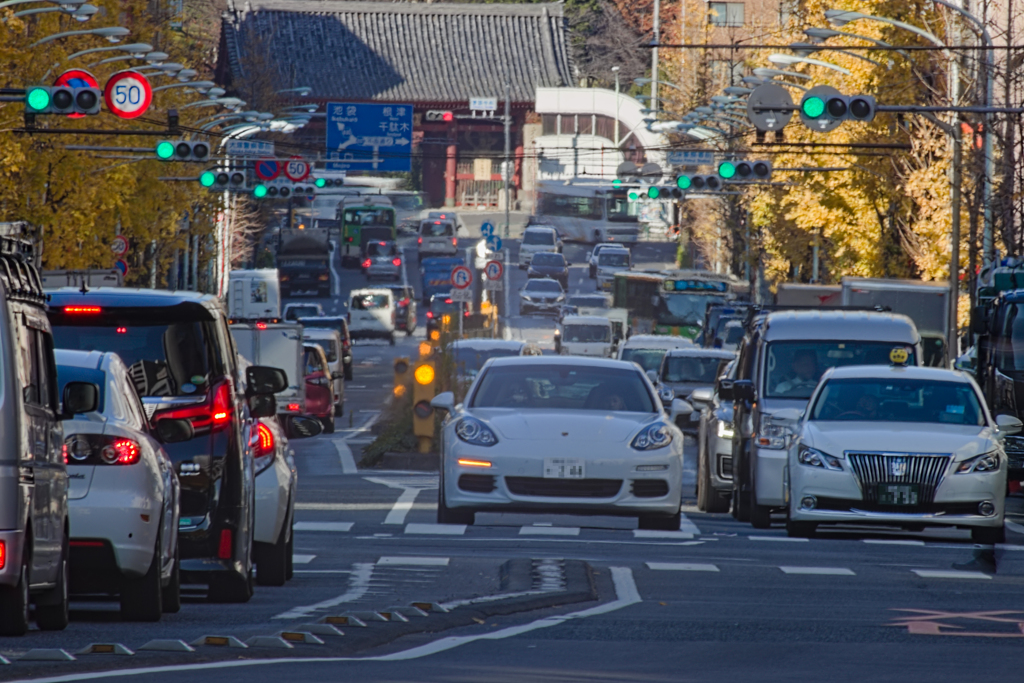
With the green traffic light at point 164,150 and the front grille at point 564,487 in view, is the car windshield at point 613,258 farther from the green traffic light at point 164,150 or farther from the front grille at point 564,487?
the front grille at point 564,487

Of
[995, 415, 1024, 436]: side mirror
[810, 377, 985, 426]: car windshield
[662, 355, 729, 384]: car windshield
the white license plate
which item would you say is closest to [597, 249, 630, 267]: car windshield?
[662, 355, 729, 384]: car windshield

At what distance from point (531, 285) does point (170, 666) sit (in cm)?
7486

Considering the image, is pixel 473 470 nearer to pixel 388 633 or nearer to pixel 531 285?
pixel 388 633

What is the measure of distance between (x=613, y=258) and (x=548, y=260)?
4252 mm

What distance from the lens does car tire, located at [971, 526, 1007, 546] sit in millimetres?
17172

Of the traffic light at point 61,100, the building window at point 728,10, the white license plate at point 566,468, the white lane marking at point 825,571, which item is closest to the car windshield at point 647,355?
the traffic light at point 61,100

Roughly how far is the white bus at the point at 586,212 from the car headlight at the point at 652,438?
8339cm

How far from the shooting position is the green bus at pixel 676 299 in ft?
208

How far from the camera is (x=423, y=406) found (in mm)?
31344

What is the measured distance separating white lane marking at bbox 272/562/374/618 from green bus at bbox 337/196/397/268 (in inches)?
3109

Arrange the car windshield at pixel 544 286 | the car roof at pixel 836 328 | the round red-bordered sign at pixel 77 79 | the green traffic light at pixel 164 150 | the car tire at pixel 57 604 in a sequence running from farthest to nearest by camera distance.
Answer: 1. the car windshield at pixel 544 286
2. the green traffic light at pixel 164 150
3. the round red-bordered sign at pixel 77 79
4. the car roof at pixel 836 328
5. the car tire at pixel 57 604

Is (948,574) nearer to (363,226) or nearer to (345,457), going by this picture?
(345,457)

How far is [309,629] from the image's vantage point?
33.2 feet

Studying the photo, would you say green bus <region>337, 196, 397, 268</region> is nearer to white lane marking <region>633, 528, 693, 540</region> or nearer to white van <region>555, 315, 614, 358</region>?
white van <region>555, 315, 614, 358</region>
